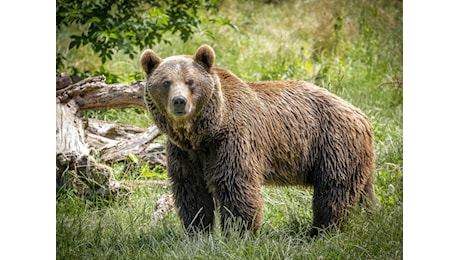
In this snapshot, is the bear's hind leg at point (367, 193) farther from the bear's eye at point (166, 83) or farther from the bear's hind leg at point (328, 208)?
the bear's eye at point (166, 83)

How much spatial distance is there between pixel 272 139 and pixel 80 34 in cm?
117

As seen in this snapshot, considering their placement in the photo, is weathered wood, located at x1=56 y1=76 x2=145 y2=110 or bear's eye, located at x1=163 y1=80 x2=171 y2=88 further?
weathered wood, located at x1=56 y1=76 x2=145 y2=110

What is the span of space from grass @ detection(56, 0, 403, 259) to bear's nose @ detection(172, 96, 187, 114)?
623mm

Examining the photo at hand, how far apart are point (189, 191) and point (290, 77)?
1.63 meters

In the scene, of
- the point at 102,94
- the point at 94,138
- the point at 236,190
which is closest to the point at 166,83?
the point at 236,190

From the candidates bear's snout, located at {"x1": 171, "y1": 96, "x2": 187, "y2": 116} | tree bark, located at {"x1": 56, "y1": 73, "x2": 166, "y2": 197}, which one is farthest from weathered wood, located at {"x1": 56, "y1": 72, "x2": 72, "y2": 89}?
bear's snout, located at {"x1": 171, "y1": 96, "x2": 187, "y2": 116}

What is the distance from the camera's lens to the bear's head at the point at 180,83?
12.5 ft

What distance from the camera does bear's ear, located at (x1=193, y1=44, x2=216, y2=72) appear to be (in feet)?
12.9

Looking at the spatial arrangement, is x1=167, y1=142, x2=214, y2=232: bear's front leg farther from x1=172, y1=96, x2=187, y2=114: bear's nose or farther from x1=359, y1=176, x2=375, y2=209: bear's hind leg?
x1=359, y1=176, x2=375, y2=209: bear's hind leg

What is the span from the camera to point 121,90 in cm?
518

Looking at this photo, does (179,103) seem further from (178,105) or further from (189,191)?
(189,191)

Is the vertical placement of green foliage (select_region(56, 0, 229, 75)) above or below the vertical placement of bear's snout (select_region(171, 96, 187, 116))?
above

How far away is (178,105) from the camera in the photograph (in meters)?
3.75

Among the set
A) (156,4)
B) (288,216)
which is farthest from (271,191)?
(156,4)
